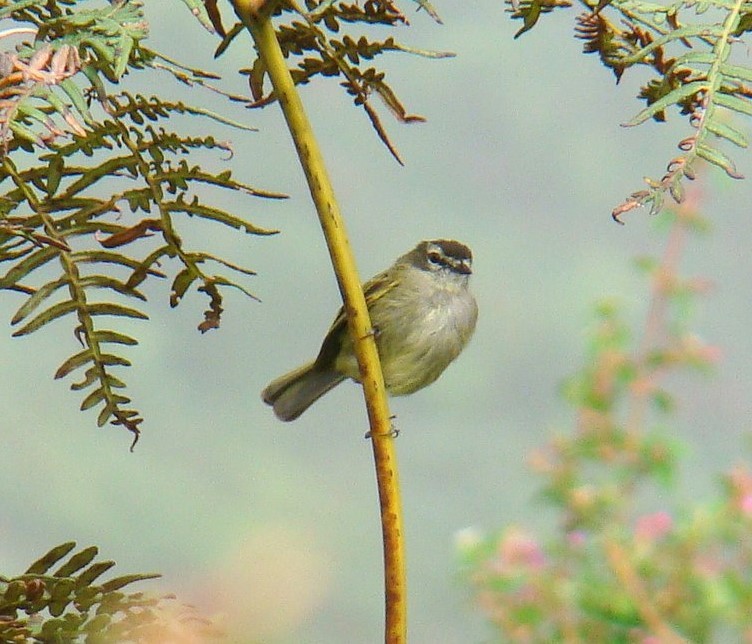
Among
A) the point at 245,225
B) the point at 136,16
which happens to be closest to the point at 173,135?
the point at 245,225

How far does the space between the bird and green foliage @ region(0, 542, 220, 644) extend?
155 cm

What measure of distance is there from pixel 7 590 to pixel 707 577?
90.3 inches

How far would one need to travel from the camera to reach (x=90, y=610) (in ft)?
2.18

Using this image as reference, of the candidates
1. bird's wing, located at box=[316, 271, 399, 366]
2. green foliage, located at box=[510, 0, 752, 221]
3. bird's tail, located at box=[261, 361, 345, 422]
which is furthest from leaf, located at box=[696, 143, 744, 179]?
bird's tail, located at box=[261, 361, 345, 422]

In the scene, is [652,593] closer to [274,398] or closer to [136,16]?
[274,398]

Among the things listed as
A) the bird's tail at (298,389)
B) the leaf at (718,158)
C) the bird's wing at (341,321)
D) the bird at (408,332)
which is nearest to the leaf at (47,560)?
the leaf at (718,158)

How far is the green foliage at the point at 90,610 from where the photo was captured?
646 mm

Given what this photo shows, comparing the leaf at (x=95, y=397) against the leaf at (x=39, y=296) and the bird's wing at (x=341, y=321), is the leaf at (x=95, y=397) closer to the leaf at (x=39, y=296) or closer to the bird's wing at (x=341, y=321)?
the leaf at (x=39, y=296)

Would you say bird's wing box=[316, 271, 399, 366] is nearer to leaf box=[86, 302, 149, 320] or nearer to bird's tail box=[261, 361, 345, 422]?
bird's tail box=[261, 361, 345, 422]

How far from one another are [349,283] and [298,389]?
5.95 feet

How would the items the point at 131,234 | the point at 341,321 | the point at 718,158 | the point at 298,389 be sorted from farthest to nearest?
the point at 298,389, the point at 341,321, the point at 131,234, the point at 718,158

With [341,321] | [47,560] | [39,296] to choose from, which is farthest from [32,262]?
[341,321]

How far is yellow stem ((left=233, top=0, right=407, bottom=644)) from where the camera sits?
0.59 m

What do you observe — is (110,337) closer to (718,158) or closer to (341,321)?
(718,158)
